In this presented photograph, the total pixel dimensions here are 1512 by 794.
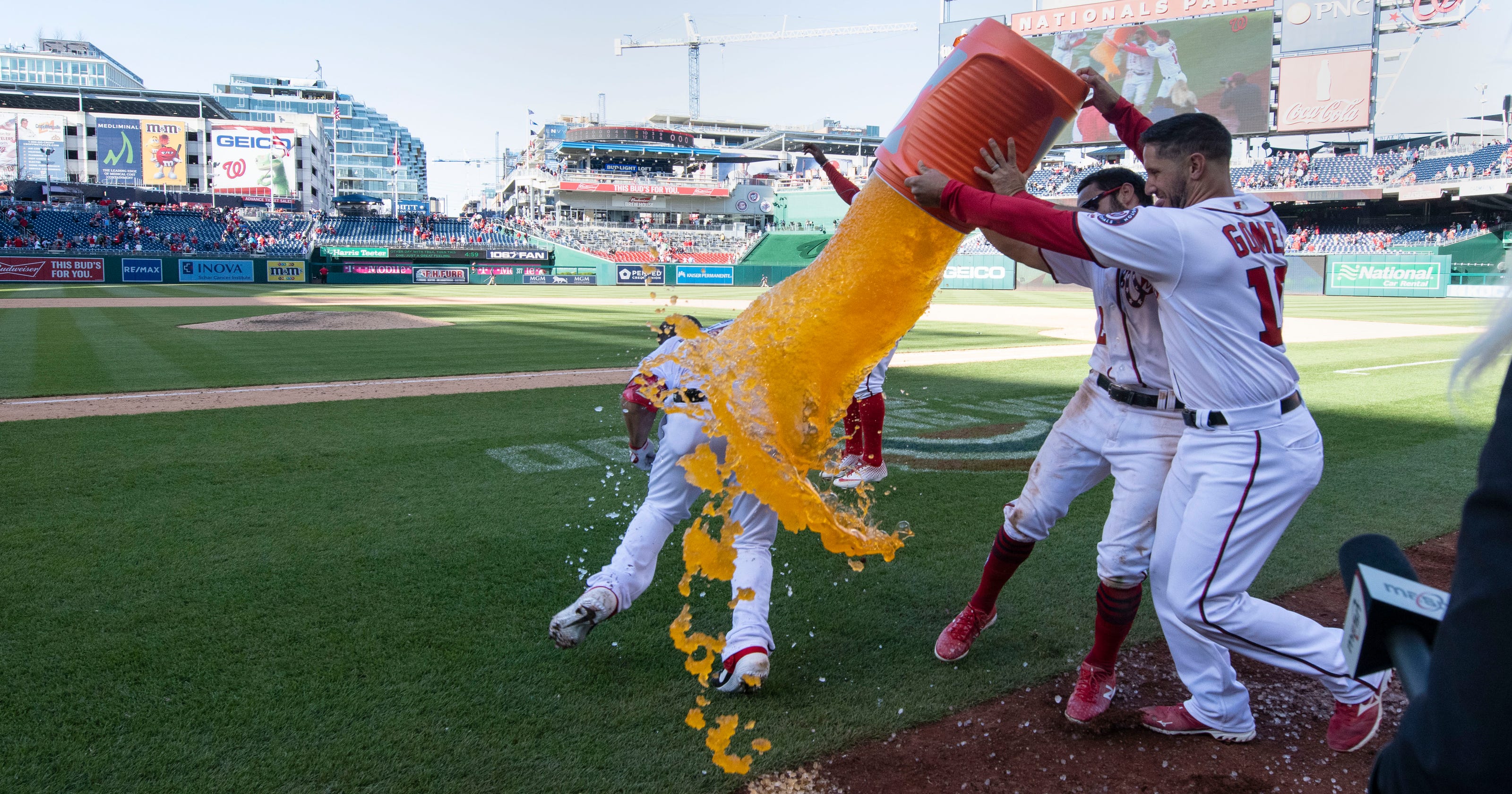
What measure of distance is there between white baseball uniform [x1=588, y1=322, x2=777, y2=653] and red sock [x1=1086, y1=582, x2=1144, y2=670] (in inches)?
48.0

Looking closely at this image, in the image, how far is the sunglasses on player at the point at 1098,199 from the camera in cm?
352

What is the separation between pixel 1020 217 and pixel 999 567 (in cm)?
168

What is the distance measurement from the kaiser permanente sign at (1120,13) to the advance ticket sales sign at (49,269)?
144ft

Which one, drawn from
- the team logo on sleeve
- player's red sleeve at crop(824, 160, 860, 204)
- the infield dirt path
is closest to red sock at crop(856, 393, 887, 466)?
player's red sleeve at crop(824, 160, 860, 204)

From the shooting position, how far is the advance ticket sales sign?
34.0m

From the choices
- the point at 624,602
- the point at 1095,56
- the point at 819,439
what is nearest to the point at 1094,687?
the point at 819,439

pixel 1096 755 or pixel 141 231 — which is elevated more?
pixel 141 231

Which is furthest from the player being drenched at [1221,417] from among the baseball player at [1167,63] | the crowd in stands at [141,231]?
the baseball player at [1167,63]

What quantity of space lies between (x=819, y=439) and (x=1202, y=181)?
1550 millimetres

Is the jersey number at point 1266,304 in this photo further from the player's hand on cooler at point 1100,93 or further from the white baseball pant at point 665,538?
Result: the white baseball pant at point 665,538

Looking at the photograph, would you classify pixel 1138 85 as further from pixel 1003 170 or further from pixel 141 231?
pixel 141 231

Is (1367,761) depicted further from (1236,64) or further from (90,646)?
(1236,64)

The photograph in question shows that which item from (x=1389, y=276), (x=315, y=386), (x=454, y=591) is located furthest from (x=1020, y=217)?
(x=1389, y=276)

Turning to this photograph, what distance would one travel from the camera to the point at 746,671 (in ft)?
10.7
